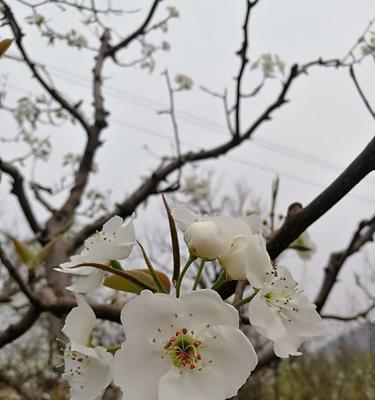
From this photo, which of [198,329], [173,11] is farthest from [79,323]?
[173,11]

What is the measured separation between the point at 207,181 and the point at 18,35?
4.22 meters

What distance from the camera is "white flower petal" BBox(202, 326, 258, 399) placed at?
0.50m

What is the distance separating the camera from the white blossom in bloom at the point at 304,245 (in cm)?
97

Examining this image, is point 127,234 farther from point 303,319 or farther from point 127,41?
point 127,41

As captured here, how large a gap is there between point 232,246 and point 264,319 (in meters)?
0.10

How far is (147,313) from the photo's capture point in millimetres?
529

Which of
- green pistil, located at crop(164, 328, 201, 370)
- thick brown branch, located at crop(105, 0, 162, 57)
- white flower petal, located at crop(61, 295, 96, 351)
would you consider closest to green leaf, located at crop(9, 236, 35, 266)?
white flower petal, located at crop(61, 295, 96, 351)

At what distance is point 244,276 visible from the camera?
56cm

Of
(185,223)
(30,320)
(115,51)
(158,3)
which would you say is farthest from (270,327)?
(115,51)

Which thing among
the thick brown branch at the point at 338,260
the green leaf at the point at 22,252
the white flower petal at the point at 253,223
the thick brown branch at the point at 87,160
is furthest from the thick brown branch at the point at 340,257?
the thick brown branch at the point at 87,160

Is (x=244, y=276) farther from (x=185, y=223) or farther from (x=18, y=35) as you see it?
(x=18, y=35)

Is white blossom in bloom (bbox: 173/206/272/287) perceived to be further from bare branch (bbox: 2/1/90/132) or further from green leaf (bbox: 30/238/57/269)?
bare branch (bbox: 2/1/90/132)

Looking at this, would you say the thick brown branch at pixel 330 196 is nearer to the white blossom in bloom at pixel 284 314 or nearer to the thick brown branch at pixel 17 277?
the white blossom in bloom at pixel 284 314

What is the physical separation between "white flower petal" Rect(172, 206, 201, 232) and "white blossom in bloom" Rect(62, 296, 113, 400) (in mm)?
159
